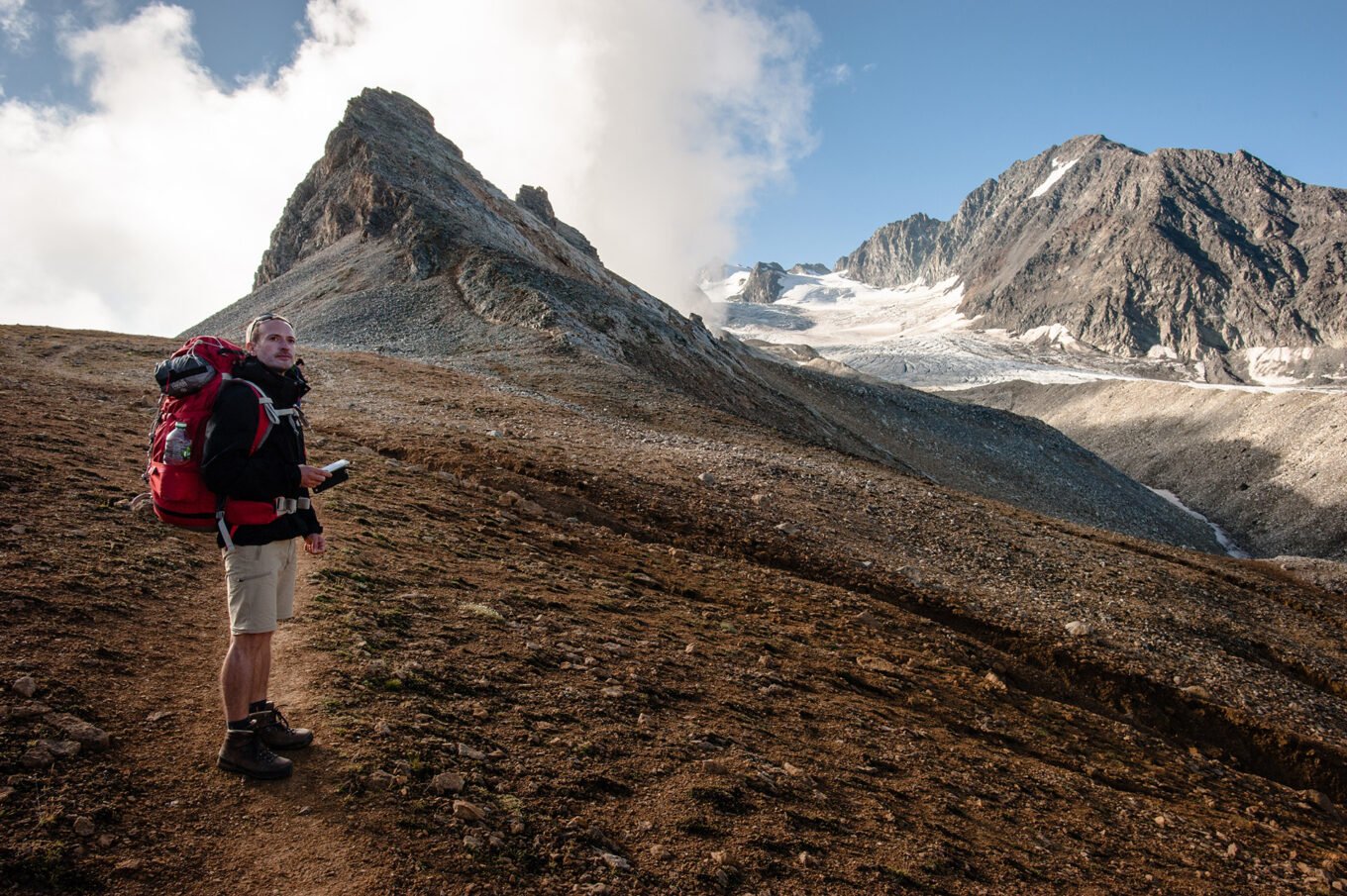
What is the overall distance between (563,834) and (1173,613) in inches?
757

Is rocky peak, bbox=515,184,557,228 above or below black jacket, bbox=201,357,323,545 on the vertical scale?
above

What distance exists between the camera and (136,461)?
13266mm

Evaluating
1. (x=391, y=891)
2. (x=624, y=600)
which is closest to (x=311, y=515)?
(x=391, y=891)

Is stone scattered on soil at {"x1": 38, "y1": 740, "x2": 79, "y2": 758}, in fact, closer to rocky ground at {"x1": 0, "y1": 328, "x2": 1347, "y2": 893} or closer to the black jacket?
rocky ground at {"x1": 0, "y1": 328, "x2": 1347, "y2": 893}

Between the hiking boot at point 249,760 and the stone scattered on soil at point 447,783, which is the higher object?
the hiking boot at point 249,760

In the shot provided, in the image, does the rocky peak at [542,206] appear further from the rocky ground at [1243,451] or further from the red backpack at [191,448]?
the red backpack at [191,448]

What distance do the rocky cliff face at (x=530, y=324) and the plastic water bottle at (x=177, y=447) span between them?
82.0 feet

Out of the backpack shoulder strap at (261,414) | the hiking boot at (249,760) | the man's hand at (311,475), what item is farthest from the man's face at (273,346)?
the hiking boot at (249,760)

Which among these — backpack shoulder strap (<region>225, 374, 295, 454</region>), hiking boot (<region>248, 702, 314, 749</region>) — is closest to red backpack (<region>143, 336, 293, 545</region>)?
backpack shoulder strap (<region>225, 374, 295, 454</region>)

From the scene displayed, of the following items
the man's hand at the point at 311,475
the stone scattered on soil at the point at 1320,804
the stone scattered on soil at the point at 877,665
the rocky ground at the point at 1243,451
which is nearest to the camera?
the man's hand at the point at 311,475

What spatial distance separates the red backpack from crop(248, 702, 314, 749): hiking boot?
1391mm

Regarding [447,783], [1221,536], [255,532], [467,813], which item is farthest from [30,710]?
[1221,536]

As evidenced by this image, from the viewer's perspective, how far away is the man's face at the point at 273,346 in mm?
6246

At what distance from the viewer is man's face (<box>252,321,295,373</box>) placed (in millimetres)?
6246
